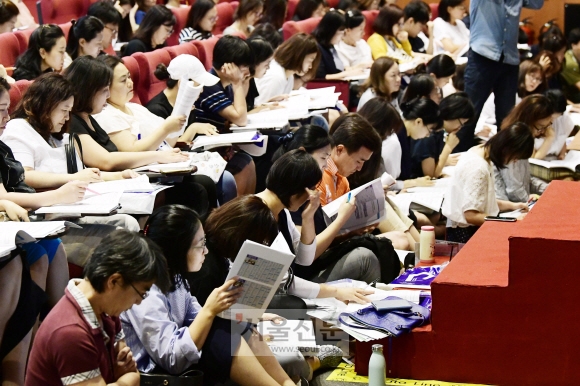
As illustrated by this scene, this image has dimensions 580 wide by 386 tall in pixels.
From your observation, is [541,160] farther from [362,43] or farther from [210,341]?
[210,341]

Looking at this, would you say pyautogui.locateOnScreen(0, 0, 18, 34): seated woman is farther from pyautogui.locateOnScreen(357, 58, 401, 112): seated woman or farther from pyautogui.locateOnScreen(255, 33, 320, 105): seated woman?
pyautogui.locateOnScreen(357, 58, 401, 112): seated woman

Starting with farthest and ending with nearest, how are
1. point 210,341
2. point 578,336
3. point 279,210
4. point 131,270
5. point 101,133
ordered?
point 101,133
point 279,210
point 578,336
point 210,341
point 131,270

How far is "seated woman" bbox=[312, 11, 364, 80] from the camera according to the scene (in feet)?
21.4

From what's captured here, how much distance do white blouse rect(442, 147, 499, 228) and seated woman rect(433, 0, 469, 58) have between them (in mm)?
3919

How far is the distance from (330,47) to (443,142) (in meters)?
1.51

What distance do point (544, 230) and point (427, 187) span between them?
2085mm

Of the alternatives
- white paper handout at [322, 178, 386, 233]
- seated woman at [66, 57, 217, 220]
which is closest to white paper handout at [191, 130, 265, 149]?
seated woman at [66, 57, 217, 220]

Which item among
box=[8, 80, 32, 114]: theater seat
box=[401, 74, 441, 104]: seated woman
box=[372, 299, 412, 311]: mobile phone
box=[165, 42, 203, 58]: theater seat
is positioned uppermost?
box=[8, 80, 32, 114]: theater seat

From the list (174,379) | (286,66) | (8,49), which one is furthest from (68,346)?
(286,66)

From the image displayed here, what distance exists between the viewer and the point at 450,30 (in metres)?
8.15

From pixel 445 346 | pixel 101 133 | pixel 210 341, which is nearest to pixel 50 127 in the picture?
pixel 101 133

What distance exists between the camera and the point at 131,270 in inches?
85.3

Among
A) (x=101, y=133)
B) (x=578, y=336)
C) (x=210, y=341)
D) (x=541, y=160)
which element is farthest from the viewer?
(x=541, y=160)

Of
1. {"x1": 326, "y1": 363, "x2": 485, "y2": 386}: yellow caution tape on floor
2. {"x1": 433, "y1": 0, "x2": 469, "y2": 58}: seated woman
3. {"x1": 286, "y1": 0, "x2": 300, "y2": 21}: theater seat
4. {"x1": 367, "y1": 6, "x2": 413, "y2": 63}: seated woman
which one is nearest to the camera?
{"x1": 326, "y1": 363, "x2": 485, "y2": 386}: yellow caution tape on floor
